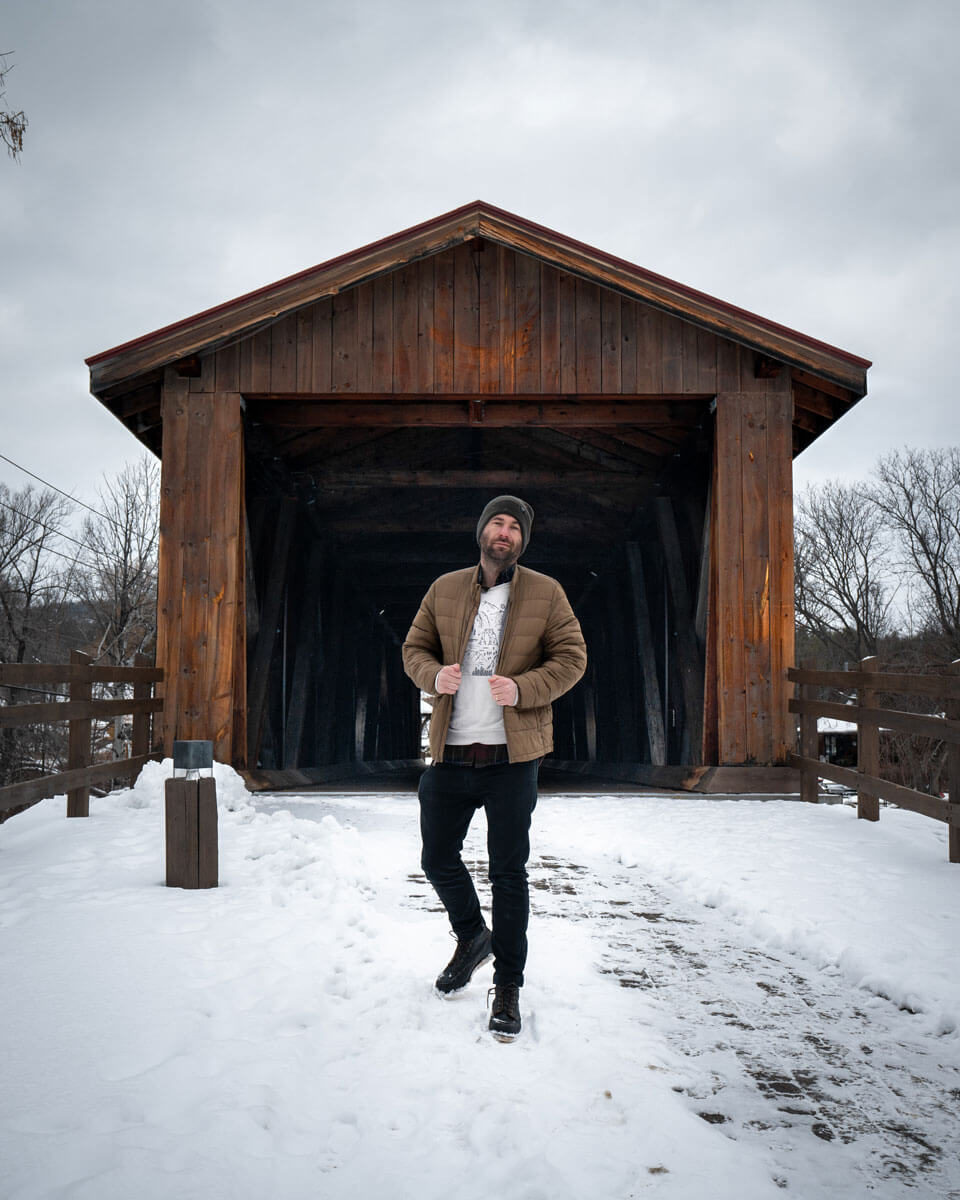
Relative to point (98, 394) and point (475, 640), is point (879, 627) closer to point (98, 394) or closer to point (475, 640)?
point (98, 394)

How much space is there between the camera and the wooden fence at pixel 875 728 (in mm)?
5148

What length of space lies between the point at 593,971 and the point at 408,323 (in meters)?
6.12

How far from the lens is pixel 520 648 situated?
300cm

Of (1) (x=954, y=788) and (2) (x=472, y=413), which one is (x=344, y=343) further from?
A: (1) (x=954, y=788)

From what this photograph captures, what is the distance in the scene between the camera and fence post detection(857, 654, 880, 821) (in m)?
6.19

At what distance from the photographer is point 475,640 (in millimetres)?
3062

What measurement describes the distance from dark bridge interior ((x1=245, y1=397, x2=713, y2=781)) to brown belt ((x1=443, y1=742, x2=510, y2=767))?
19.7ft

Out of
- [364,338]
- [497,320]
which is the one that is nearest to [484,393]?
[497,320]

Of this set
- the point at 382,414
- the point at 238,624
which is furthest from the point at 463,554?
the point at 238,624

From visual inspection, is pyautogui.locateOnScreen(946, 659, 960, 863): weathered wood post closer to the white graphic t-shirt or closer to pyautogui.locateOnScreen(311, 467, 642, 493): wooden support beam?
the white graphic t-shirt

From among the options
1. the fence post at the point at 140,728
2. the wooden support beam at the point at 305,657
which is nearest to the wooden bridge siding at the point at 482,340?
the fence post at the point at 140,728

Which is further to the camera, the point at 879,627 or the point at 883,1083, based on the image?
the point at 879,627

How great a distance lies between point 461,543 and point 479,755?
35.8 feet

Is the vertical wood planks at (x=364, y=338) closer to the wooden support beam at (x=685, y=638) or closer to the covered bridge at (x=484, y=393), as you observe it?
the covered bridge at (x=484, y=393)
